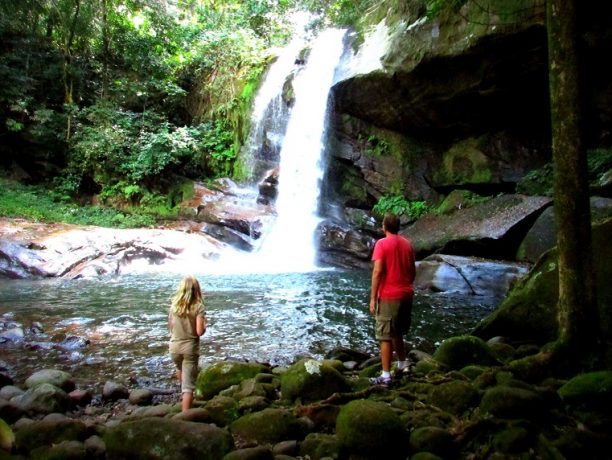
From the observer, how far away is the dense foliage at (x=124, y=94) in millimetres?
19547

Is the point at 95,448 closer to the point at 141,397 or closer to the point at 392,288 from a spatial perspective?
the point at 141,397

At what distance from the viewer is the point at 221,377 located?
4660 millimetres

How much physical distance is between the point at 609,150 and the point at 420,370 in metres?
9.96

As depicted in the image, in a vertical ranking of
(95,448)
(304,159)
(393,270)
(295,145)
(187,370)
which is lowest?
(95,448)

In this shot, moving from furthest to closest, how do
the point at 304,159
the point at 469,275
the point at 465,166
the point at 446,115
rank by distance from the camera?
1. the point at 304,159
2. the point at 465,166
3. the point at 446,115
4. the point at 469,275

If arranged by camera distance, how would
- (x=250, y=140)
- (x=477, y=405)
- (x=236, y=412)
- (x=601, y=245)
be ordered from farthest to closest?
1. (x=250, y=140)
2. (x=601, y=245)
3. (x=236, y=412)
4. (x=477, y=405)

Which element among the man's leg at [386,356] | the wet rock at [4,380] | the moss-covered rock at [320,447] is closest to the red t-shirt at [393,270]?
the man's leg at [386,356]

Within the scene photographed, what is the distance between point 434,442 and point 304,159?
15.1 m

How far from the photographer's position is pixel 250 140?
63.9ft

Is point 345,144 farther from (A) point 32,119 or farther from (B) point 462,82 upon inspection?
(A) point 32,119

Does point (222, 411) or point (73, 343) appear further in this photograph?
point (73, 343)

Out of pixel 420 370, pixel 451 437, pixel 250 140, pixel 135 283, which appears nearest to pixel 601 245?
pixel 420 370

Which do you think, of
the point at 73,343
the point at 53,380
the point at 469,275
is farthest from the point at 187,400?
the point at 469,275

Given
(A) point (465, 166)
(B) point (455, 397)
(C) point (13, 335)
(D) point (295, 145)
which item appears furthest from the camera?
(D) point (295, 145)
